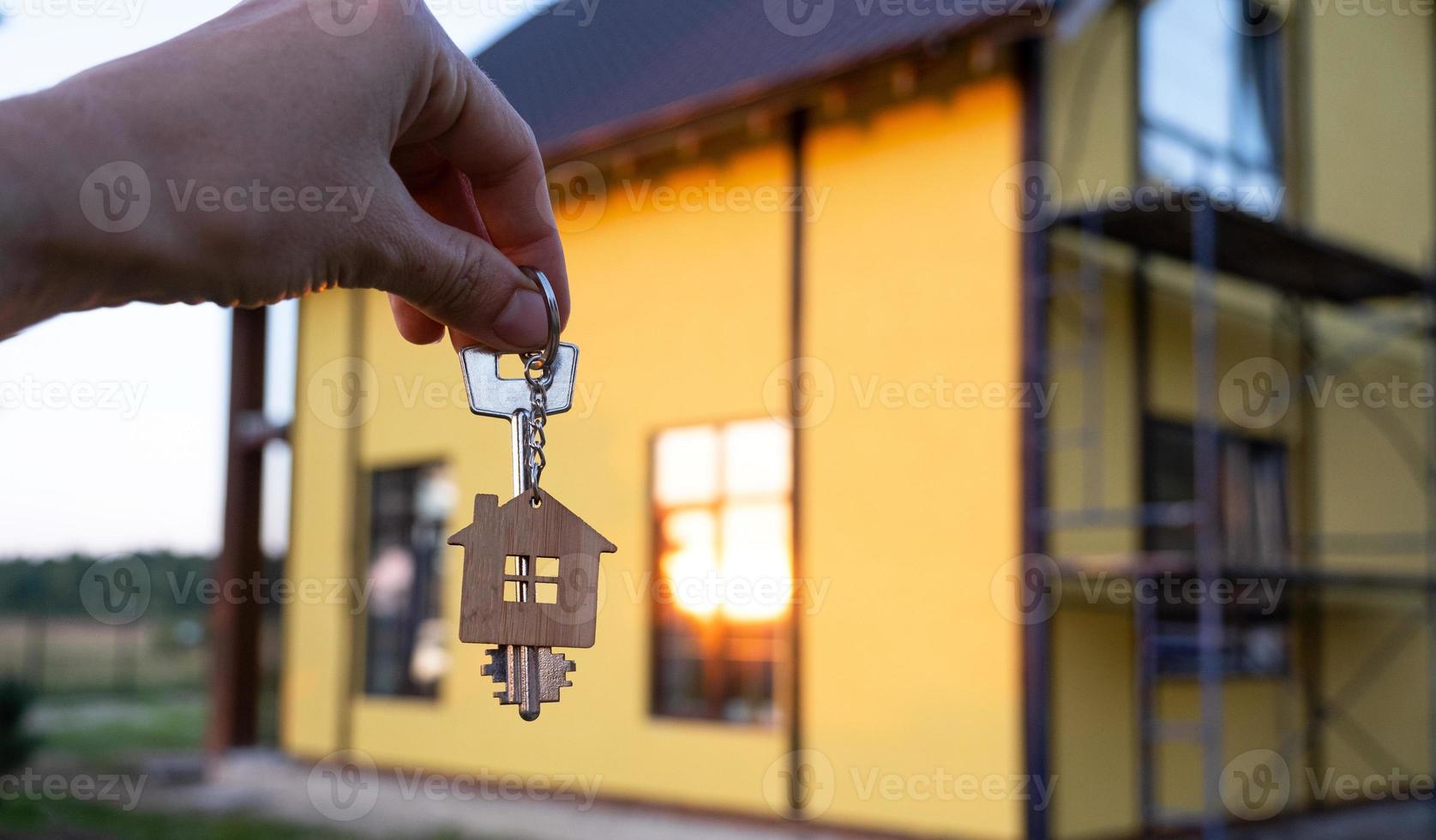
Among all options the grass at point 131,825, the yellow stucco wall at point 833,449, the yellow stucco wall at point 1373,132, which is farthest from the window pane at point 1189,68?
the grass at point 131,825

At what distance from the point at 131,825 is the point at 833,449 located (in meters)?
4.91

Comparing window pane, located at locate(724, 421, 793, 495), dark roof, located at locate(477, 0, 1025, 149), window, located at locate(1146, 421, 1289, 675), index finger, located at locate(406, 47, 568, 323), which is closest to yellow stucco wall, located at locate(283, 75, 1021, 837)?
window pane, located at locate(724, 421, 793, 495)

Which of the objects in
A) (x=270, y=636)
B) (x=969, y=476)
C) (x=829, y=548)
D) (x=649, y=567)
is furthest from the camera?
(x=270, y=636)

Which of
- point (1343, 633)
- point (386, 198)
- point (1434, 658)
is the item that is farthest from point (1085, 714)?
point (386, 198)

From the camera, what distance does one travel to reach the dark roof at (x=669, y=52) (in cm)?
705

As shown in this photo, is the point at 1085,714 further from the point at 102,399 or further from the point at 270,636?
the point at 270,636

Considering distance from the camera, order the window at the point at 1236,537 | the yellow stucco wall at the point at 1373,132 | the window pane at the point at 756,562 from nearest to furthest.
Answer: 1. the window at the point at 1236,537
2. the window pane at the point at 756,562
3. the yellow stucco wall at the point at 1373,132

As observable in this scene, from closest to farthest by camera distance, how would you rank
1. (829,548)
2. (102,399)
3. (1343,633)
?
(102,399)
(829,548)
(1343,633)

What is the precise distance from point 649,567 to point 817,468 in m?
1.34

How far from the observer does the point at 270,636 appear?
687 inches

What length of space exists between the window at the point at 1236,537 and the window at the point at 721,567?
6.61 ft

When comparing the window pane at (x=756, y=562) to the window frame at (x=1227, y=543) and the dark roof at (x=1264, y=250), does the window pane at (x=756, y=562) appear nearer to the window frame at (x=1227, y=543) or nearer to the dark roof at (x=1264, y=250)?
the window frame at (x=1227, y=543)

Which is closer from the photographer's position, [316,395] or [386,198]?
[386,198]

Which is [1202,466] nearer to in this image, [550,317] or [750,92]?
[750,92]
